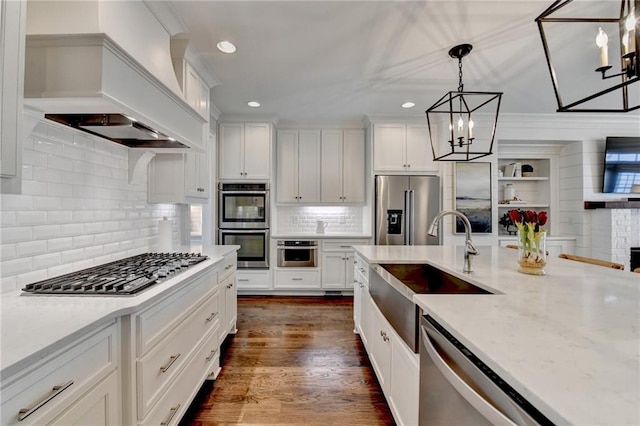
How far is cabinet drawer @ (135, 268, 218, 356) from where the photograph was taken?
3.94ft

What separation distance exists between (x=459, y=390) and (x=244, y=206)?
3.77 metres

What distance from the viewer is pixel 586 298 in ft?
3.76

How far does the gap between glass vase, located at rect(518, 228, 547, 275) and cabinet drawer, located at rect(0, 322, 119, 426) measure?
1.99m

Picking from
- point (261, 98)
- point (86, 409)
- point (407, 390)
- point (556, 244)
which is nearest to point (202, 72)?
point (261, 98)

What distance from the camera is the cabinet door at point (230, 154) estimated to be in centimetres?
427

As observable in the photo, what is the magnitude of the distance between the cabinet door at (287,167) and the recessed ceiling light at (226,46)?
2.05 m

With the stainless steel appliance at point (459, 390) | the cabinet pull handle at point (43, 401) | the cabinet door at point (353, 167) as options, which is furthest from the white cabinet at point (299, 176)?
the cabinet pull handle at point (43, 401)

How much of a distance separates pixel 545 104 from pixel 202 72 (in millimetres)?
4245

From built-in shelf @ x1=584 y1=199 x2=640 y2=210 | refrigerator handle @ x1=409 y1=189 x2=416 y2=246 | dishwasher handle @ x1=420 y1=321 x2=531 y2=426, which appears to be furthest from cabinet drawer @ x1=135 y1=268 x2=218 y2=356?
built-in shelf @ x1=584 y1=199 x2=640 y2=210

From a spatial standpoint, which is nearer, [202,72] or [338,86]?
[202,72]

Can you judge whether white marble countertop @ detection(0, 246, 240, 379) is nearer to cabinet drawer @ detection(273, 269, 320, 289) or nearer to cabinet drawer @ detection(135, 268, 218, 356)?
cabinet drawer @ detection(135, 268, 218, 356)

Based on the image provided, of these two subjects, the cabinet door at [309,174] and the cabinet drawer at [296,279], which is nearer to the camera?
the cabinet drawer at [296,279]

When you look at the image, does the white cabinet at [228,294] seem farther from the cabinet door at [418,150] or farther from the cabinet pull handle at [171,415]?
the cabinet door at [418,150]

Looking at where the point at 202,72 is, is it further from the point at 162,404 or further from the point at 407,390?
the point at 407,390
